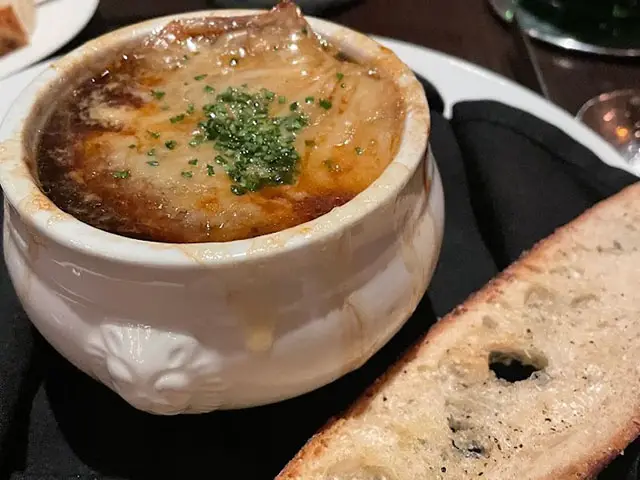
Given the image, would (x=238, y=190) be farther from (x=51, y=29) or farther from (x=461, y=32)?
(x=461, y=32)

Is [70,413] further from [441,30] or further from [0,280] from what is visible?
[441,30]

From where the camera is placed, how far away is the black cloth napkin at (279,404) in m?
0.93

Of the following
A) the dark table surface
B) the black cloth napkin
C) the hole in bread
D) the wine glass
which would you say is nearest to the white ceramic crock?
the black cloth napkin

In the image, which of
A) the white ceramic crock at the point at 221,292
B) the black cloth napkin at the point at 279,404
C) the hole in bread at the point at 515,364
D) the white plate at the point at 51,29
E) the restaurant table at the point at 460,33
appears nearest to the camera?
the white ceramic crock at the point at 221,292

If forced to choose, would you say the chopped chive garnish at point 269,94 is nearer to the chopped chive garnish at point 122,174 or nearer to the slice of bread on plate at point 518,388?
the chopped chive garnish at point 122,174

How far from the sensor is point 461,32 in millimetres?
2352

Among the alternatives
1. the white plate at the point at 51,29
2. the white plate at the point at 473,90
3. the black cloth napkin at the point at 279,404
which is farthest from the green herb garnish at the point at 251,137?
the white plate at the point at 51,29

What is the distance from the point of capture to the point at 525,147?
4.36 ft

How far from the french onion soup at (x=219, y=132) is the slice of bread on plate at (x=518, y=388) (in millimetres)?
278

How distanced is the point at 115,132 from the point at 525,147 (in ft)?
2.30

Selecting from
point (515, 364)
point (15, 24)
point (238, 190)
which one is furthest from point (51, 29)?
point (515, 364)

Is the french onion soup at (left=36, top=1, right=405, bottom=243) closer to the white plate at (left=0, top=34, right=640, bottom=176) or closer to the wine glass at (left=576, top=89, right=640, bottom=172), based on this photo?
the white plate at (left=0, top=34, right=640, bottom=176)

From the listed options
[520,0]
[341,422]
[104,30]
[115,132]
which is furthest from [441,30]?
[341,422]

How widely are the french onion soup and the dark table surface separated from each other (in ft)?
3.57
